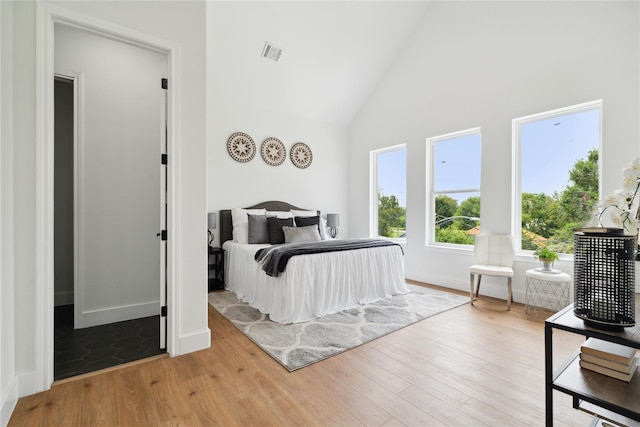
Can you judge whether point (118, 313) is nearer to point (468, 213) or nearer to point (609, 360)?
point (609, 360)

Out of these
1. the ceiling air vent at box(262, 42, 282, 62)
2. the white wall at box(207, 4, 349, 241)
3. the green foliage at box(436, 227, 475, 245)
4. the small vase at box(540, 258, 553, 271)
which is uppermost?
the ceiling air vent at box(262, 42, 282, 62)

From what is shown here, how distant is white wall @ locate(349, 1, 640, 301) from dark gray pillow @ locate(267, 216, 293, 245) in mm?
2113

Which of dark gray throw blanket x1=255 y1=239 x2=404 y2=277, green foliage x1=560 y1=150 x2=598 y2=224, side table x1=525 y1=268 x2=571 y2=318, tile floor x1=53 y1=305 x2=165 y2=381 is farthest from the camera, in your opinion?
green foliage x1=560 y1=150 x2=598 y2=224

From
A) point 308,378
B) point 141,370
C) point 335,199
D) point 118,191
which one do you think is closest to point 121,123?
point 118,191

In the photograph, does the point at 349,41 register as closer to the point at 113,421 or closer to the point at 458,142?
the point at 458,142

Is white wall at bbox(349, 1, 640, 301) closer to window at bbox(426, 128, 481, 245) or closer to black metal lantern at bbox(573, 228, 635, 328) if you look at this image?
window at bbox(426, 128, 481, 245)

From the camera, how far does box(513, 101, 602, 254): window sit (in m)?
3.36

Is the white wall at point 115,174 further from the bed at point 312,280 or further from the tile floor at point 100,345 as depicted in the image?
the bed at point 312,280

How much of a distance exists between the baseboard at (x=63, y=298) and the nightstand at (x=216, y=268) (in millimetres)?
1596

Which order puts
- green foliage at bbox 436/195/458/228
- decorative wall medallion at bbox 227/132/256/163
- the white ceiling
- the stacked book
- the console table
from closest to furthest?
the console table, the stacked book, the white ceiling, green foliage at bbox 436/195/458/228, decorative wall medallion at bbox 227/132/256/163

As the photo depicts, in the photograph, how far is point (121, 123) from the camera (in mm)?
3107

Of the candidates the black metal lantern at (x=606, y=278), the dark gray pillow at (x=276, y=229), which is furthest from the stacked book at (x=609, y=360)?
the dark gray pillow at (x=276, y=229)

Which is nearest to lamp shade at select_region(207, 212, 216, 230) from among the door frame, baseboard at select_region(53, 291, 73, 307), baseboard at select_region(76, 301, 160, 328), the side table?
baseboard at select_region(76, 301, 160, 328)

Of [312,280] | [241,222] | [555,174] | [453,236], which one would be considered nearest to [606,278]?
[312,280]
